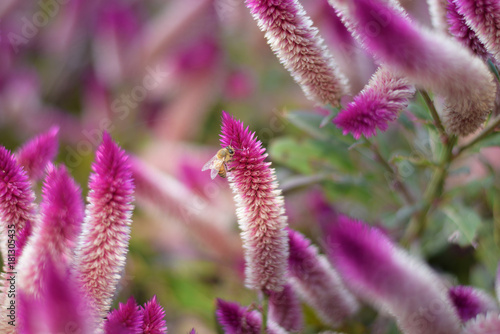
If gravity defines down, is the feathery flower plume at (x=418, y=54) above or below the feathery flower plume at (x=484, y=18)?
below

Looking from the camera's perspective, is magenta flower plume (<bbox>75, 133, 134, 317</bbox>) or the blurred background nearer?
magenta flower plume (<bbox>75, 133, 134, 317</bbox>)

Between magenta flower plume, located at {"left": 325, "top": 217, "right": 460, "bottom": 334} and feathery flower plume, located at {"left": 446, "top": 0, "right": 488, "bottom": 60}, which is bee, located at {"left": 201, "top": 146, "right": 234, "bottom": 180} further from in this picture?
feathery flower plume, located at {"left": 446, "top": 0, "right": 488, "bottom": 60}

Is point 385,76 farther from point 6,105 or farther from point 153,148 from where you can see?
point 6,105

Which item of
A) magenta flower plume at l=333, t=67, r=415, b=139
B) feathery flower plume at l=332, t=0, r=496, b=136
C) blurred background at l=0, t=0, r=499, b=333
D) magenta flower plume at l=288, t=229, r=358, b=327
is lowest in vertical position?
blurred background at l=0, t=0, r=499, b=333

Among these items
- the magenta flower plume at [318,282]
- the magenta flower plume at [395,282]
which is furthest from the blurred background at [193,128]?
the magenta flower plume at [395,282]

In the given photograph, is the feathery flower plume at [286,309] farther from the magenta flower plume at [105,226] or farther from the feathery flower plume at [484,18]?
the feathery flower plume at [484,18]

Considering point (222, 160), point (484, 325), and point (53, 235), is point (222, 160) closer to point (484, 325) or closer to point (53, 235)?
point (53, 235)

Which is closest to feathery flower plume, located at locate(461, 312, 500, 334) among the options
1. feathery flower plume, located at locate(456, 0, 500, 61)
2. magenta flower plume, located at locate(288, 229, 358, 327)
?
magenta flower plume, located at locate(288, 229, 358, 327)

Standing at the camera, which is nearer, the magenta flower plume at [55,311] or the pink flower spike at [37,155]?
the magenta flower plume at [55,311]
